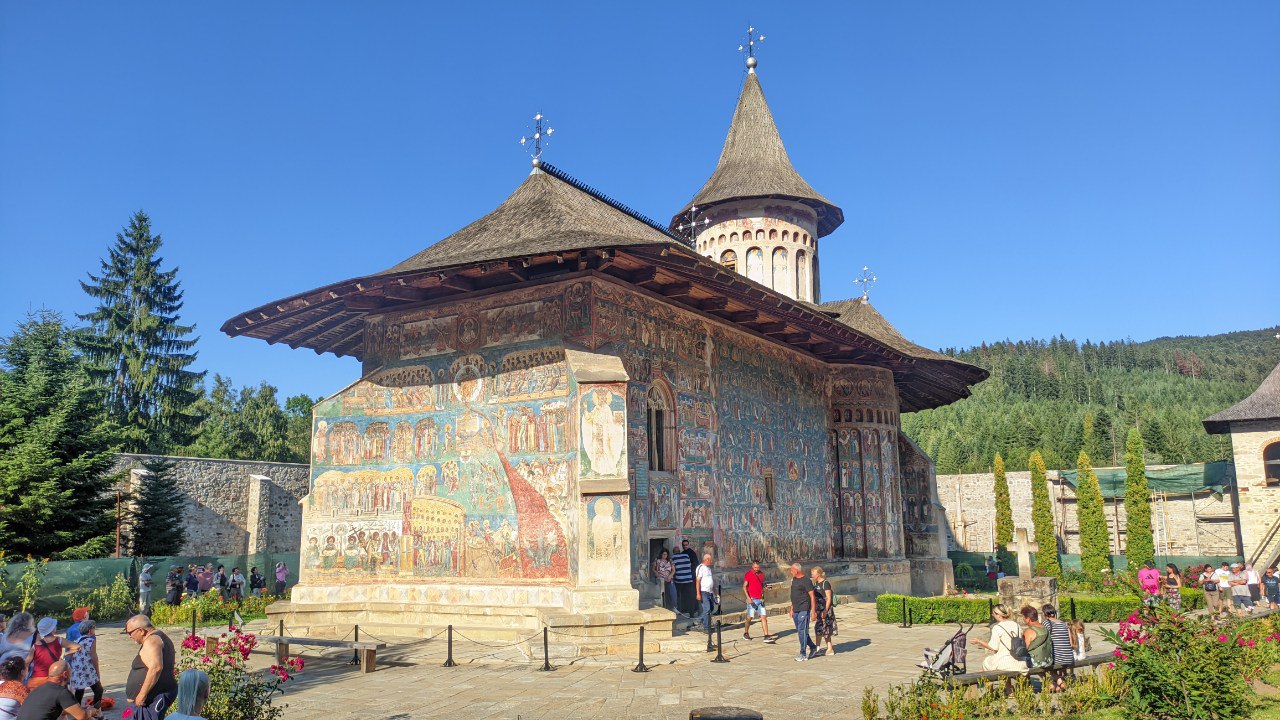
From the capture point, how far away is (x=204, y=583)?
2005 centimetres

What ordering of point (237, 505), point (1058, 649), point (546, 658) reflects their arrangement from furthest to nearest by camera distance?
point (237, 505)
point (546, 658)
point (1058, 649)

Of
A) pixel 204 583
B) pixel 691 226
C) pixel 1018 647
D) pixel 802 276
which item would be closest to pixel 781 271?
pixel 802 276

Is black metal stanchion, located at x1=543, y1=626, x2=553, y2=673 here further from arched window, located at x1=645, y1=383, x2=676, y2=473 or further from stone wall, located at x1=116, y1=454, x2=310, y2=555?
stone wall, located at x1=116, y1=454, x2=310, y2=555

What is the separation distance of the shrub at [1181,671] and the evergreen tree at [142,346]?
36.6 meters

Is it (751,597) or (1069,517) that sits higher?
(1069,517)

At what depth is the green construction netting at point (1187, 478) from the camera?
34531mm

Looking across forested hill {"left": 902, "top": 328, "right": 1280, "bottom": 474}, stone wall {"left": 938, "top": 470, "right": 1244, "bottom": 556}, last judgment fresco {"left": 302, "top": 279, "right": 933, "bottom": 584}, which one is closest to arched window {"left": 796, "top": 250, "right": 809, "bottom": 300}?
last judgment fresco {"left": 302, "top": 279, "right": 933, "bottom": 584}

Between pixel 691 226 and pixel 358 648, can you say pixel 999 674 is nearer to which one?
pixel 358 648

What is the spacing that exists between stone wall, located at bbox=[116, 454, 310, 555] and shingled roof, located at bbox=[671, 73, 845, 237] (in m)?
15.5

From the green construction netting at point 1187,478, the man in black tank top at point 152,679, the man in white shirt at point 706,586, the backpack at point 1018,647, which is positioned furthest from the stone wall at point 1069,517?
the man in black tank top at point 152,679

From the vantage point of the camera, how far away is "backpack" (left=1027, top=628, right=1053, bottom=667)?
859 cm

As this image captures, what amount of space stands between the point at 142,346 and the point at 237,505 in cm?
1426

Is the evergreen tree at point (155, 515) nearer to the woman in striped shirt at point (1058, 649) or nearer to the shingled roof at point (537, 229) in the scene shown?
the shingled roof at point (537, 229)

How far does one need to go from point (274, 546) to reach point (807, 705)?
78.5ft
